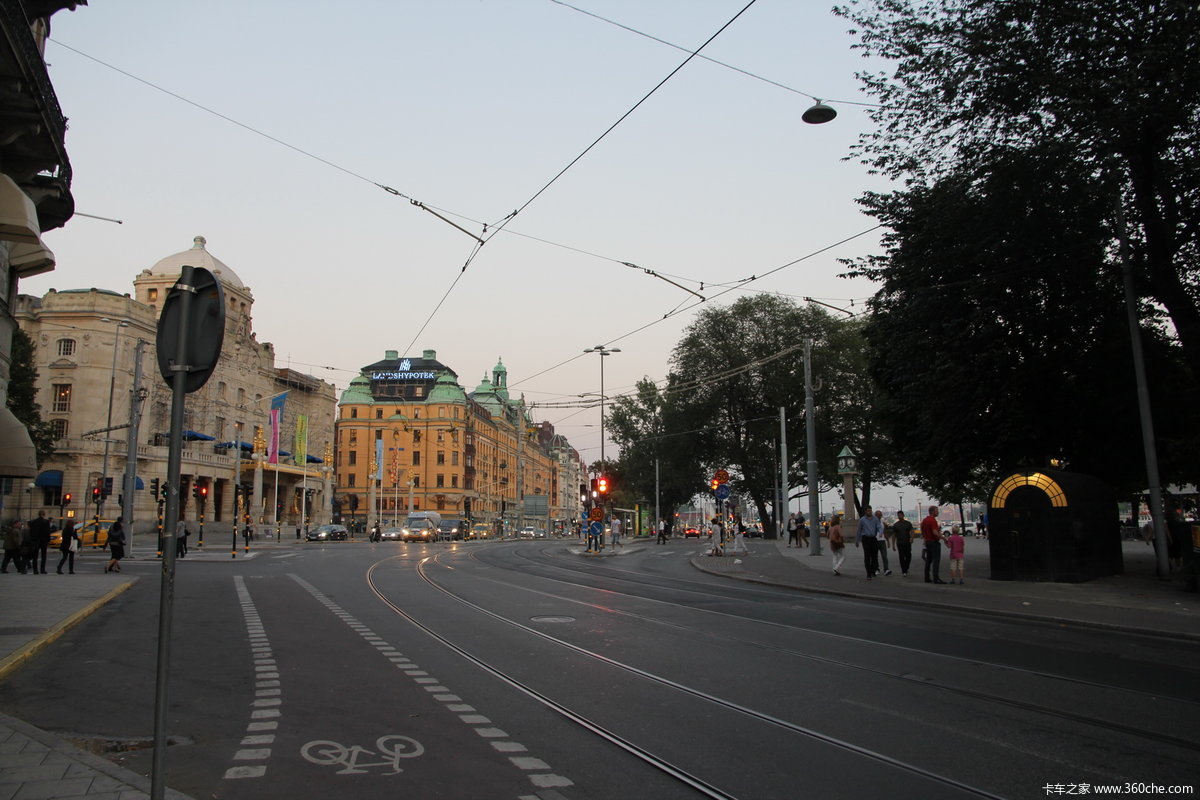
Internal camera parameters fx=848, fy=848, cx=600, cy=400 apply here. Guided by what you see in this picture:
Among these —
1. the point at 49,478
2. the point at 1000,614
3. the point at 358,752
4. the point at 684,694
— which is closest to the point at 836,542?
the point at 1000,614

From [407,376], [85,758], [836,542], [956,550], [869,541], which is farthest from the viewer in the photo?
[407,376]

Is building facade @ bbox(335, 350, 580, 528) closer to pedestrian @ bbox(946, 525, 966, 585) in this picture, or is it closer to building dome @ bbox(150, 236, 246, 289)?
building dome @ bbox(150, 236, 246, 289)

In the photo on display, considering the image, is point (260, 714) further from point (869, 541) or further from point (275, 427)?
point (275, 427)

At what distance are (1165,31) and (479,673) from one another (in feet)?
58.1

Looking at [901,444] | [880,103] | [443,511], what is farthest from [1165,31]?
[443,511]

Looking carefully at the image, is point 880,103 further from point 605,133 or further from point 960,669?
point 960,669

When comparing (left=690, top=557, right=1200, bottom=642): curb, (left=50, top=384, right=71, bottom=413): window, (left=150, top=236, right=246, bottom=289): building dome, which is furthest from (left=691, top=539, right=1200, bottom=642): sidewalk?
(left=150, top=236, right=246, bottom=289): building dome

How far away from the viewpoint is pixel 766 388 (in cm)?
5912

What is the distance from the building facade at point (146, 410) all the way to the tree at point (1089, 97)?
133 ft

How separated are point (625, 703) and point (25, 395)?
181 feet

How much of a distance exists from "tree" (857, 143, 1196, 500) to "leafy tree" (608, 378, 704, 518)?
36.5 metres

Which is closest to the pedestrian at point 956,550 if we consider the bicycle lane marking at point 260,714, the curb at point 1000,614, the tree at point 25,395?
the curb at point 1000,614

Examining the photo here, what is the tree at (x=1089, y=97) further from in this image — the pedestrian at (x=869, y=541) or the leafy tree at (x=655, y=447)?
the leafy tree at (x=655, y=447)

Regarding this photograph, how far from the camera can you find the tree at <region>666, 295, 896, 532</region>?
193ft
